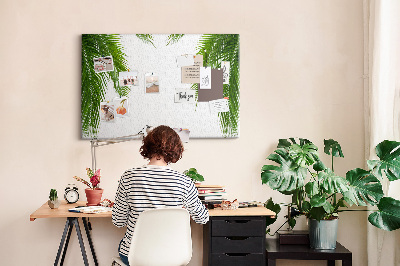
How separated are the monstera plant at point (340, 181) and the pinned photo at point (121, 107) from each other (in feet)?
3.70

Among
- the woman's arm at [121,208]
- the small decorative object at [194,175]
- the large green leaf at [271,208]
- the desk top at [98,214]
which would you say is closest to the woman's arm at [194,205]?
the woman's arm at [121,208]

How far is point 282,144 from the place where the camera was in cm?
371

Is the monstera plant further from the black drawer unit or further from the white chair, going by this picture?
the white chair

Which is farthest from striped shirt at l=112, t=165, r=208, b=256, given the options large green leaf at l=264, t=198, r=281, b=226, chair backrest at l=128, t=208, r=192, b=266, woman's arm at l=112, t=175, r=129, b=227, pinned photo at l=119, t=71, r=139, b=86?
pinned photo at l=119, t=71, r=139, b=86

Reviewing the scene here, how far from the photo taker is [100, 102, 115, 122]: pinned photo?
3732mm

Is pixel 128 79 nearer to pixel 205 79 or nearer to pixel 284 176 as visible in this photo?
pixel 205 79

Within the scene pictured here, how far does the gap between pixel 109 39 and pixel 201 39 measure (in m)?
0.69

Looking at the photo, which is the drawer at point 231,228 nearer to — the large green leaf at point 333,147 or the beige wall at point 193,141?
the beige wall at point 193,141

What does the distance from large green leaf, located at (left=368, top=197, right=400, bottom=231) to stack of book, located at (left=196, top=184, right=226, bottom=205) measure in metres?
1.00

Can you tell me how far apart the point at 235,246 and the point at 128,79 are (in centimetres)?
146

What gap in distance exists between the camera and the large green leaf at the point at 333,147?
144 inches

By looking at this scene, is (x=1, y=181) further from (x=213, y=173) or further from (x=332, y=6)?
(x=332, y=6)

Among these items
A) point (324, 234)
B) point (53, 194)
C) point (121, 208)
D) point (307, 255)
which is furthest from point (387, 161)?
point (53, 194)

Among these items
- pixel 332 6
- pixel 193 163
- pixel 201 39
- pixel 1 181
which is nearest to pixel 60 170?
pixel 1 181
